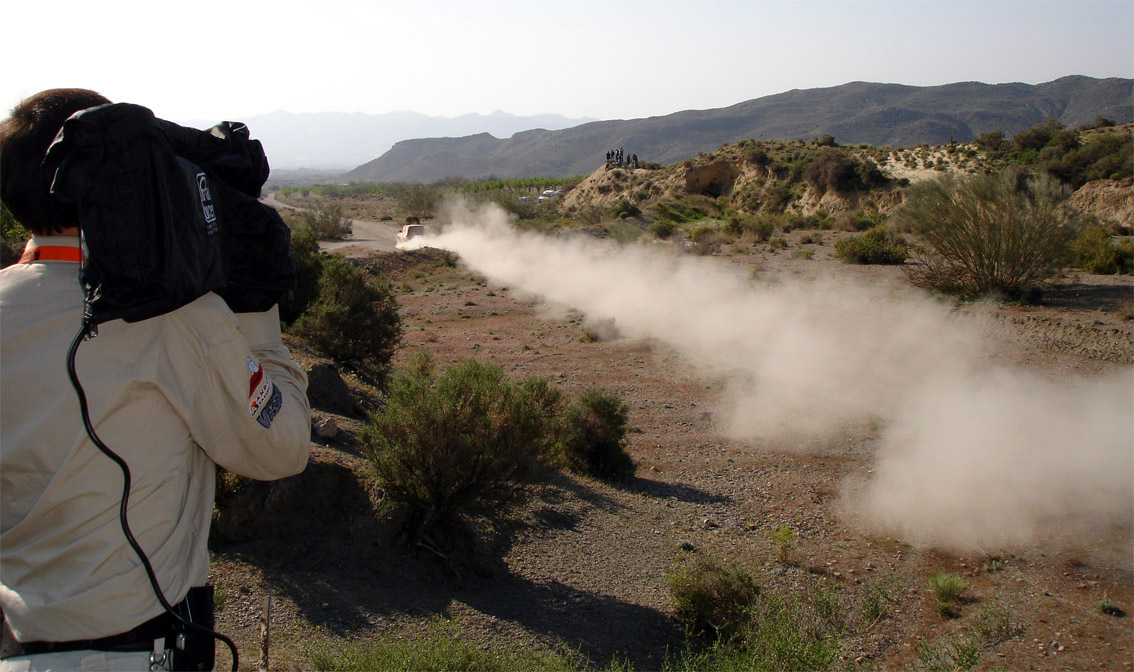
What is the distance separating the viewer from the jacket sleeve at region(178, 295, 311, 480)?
1648 mm

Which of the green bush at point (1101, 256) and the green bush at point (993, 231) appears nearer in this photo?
the green bush at point (993, 231)

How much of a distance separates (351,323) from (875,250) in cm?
1873

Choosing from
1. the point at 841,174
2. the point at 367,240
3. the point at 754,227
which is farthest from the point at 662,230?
the point at 367,240

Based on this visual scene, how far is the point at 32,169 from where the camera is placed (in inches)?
62.7

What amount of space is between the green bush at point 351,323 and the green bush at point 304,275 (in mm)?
418

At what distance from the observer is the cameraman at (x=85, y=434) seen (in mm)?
1507

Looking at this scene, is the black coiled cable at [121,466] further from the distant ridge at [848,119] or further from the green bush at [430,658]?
the distant ridge at [848,119]

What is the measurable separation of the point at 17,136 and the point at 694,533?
7.52 m

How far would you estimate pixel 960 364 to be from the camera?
1429 centimetres

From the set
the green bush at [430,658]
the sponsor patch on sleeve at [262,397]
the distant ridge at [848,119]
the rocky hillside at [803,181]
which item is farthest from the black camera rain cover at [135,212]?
the distant ridge at [848,119]

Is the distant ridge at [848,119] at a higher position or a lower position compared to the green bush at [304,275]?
higher

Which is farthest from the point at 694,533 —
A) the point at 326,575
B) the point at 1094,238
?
the point at 1094,238

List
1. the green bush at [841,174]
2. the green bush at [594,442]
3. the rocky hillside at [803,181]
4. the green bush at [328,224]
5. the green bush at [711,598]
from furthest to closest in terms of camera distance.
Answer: the green bush at [328,224], the green bush at [841,174], the rocky hillside at [803,181], the green bush at [594,442], the green bush at [711,598]

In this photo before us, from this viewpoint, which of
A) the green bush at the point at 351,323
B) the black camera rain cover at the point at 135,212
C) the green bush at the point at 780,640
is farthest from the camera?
the green bush at the point at 351,323
